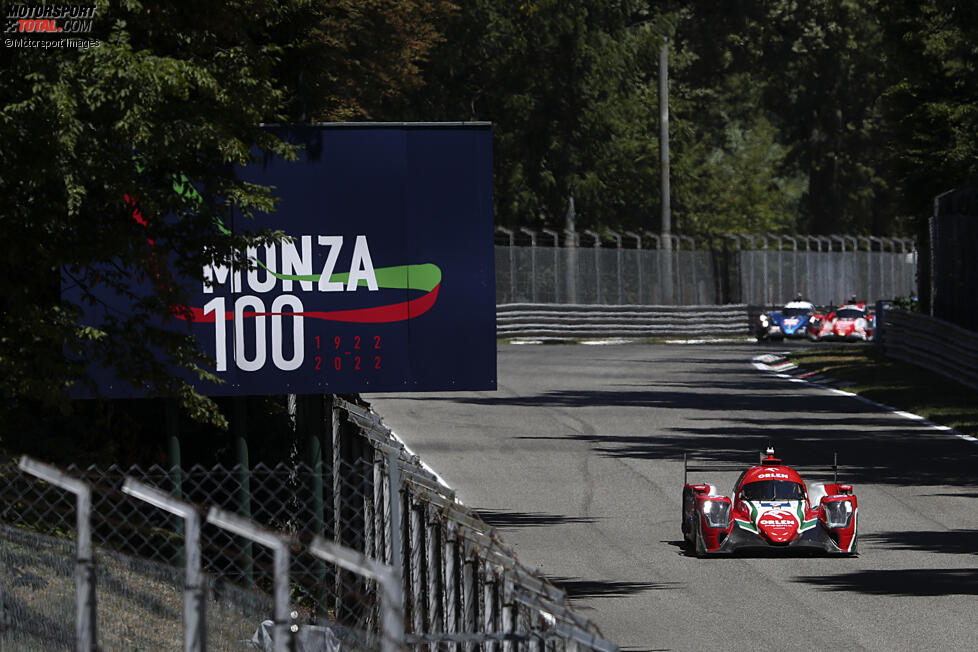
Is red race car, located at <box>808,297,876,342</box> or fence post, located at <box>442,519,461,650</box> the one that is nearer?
fence post, located at <box>442,519,461,650</box>

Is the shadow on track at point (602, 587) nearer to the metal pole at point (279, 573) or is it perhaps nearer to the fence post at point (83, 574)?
the fence post at point (83, 574)

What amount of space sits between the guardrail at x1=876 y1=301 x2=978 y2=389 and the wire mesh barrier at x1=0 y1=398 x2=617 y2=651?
22.5 meters

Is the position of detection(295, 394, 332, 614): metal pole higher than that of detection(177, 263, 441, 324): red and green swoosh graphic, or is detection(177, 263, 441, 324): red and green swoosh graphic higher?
detection(177, 263, 441, 324): red and green swoosh graphic

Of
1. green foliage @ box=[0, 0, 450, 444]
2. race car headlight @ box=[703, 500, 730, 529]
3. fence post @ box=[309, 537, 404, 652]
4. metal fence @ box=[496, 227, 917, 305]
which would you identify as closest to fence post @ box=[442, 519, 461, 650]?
fence post @ box=[309, 537, 404, 652]

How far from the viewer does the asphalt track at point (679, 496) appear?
13242mm

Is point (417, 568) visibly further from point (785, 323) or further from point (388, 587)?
point (785, 323)

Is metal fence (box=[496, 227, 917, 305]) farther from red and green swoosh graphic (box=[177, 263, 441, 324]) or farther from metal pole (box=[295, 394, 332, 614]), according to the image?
red and green swoosh graphic (box=[177, 263, 441, 324])

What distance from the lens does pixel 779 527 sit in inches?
641

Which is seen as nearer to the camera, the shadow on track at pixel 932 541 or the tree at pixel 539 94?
the shadow on track at pixel 932 541

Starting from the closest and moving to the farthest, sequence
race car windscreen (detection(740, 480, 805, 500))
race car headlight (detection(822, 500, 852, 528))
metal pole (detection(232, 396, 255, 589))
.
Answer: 1. metal pole (detection(232, 396, 255, 589))
2. race car headlight (detection(822, 500, 852, 528))
3. race car windscreen (detection(740, 480, 805, 500))

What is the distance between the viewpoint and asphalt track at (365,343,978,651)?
13.2 m

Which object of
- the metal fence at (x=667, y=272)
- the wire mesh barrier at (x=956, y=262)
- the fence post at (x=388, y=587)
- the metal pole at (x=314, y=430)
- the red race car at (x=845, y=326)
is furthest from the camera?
the metal fence at (x=667, y=272)

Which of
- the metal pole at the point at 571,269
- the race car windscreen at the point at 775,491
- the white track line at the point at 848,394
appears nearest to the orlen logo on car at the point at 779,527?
the race car windscreen at the point at 775,491

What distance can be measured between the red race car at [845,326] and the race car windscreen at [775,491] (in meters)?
38.1
